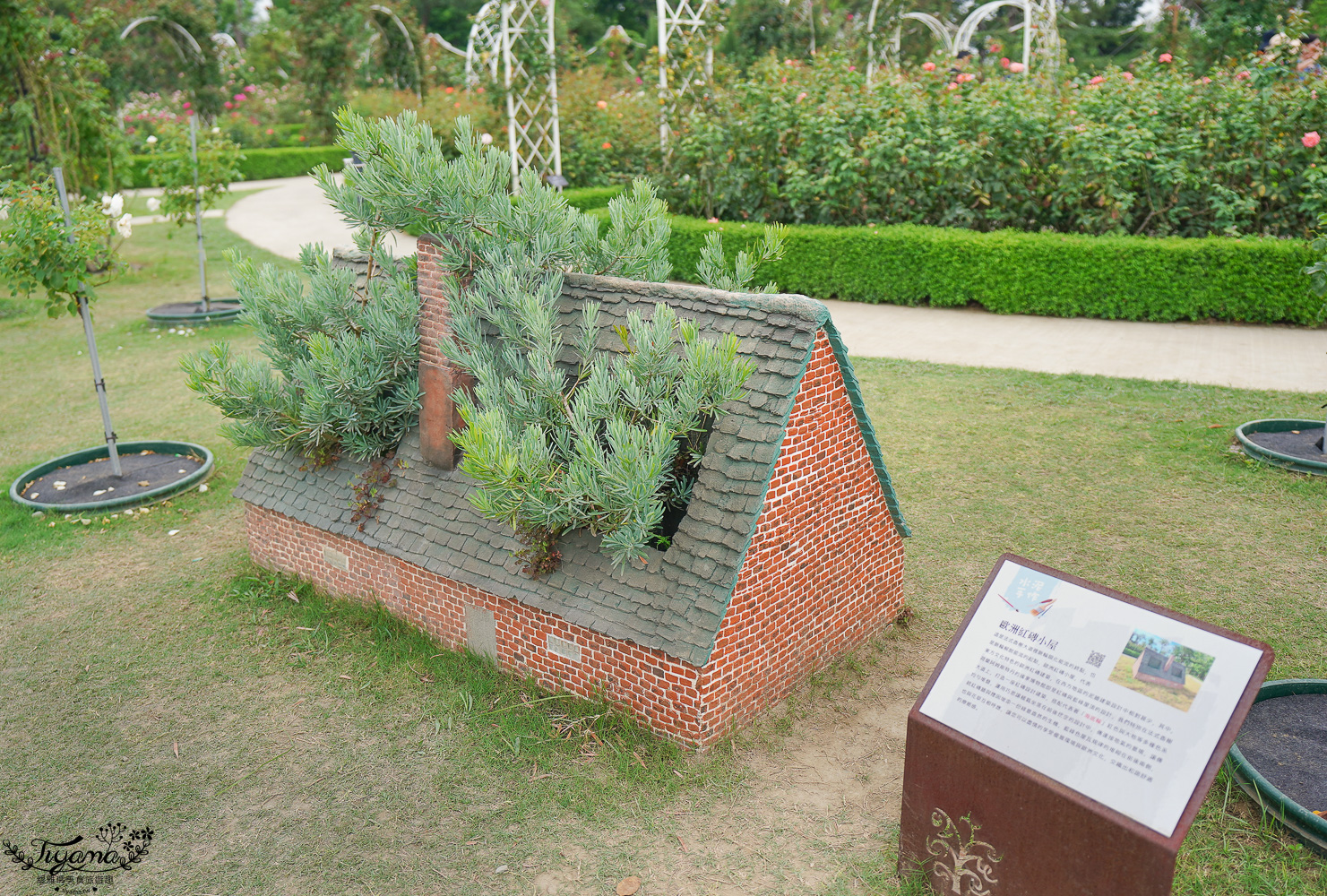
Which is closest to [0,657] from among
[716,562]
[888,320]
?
[716,562]

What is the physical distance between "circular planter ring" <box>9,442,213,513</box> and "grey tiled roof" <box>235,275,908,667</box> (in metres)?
3.84

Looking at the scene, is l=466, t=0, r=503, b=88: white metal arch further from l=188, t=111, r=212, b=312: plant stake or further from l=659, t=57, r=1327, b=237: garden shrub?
l=188, t=111, r=212, b=312: plant stake

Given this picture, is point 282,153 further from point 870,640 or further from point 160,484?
point 870,640

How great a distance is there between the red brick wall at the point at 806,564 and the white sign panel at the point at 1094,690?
4.07ft

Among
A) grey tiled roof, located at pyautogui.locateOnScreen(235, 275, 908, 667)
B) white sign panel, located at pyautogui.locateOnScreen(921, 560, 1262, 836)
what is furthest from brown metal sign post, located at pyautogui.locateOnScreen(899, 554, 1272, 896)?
grey tiled roof, located at pyautogui.locateOnScreen(235, 275, 908, 667)

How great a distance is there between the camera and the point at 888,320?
1294 cm

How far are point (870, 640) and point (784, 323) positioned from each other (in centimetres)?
212

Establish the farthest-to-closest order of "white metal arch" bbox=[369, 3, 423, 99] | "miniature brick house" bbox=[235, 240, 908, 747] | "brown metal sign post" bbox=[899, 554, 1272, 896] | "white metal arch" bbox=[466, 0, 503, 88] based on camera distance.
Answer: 1. "white metal arch" bbox=[369, 3, 423, 99]
2. "white metal arch" bbox=[466, 0, 503, 88]
3. "miniature brick house" bbox=[235, 240, 908, 747]
4. "brown metal sign post" bbox=[899, 554, 1272, 896]

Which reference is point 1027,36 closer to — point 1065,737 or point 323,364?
point 323,364

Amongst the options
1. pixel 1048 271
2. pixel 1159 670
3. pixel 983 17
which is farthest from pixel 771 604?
pixel 983 17

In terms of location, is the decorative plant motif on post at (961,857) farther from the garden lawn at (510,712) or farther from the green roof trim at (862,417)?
the green roof trim at (862,417)

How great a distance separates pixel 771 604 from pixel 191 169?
12.7 meters

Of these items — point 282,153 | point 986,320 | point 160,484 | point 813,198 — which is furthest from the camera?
point 282,153

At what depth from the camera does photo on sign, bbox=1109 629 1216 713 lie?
3.32m
